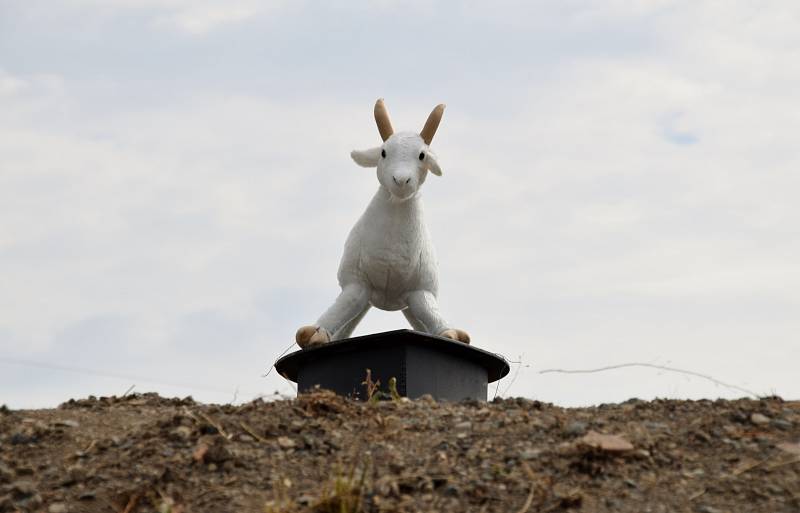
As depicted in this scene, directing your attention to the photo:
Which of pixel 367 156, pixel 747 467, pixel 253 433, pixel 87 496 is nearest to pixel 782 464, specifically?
pixel 747 467

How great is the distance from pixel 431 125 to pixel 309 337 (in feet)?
5.22

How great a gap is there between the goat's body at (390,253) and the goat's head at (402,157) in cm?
19

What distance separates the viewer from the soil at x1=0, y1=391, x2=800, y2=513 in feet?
13.7

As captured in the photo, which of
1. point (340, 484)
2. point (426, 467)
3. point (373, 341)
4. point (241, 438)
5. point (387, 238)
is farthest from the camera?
point (387, 238)

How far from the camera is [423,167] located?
712 cm

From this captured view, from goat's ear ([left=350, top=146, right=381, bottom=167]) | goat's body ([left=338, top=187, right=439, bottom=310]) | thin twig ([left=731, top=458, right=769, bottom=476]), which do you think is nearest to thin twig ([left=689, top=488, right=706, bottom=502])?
thin twig ([left=731, top=458, right=769, bottom=476])

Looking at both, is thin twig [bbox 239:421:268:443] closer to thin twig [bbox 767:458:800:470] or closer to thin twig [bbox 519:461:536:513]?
thin twig [bbox 519:461:536:513]

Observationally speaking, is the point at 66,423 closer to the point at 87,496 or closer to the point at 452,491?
the point at 87,496

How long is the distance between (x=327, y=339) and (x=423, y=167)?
1.28 m

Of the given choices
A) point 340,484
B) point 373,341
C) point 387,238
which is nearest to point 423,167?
point 387,238

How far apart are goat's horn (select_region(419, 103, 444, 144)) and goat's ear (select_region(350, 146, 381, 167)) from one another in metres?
0.31

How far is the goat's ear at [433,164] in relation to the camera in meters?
7.10

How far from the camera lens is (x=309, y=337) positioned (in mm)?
7105

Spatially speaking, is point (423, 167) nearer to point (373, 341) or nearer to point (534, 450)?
point (373, 341)
